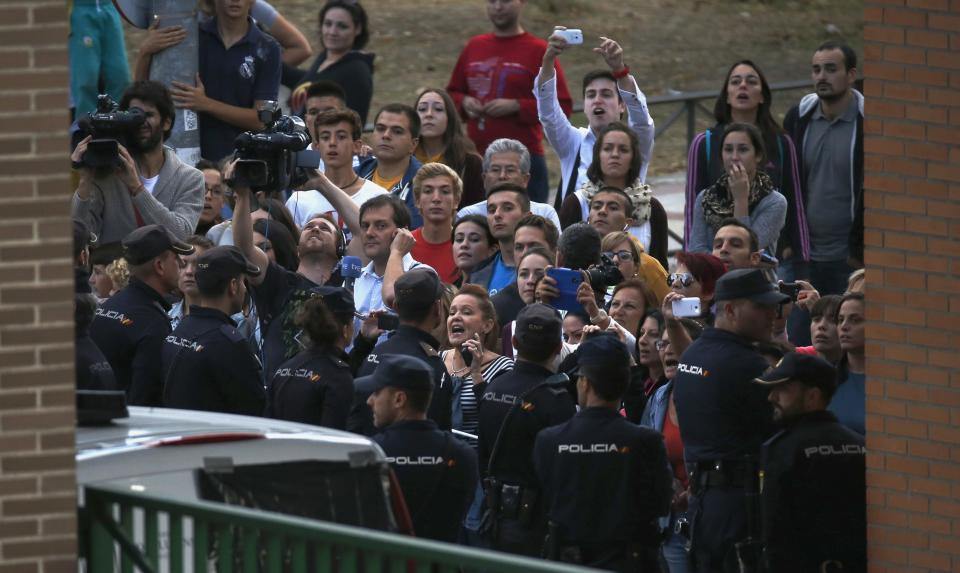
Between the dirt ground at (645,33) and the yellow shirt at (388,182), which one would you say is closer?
the yellow shirt at (388,182)

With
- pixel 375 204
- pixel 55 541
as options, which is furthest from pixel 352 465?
pixel 375 204

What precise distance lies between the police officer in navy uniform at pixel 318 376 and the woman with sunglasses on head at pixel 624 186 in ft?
11.1

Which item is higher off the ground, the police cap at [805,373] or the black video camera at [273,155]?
the black video camera at [273,155]

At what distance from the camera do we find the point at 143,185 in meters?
10.9

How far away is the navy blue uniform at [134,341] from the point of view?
A: 356 inches

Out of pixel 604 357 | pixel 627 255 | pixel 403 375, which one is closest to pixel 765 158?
pixel 627 255

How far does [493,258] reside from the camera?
35.1 feet

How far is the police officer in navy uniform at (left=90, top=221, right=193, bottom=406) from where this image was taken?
29.7ft

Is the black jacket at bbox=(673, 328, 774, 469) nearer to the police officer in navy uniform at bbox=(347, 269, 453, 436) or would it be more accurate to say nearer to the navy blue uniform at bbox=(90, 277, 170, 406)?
the police officer in navy uniform at bbox=(347, 269, 453, 436)

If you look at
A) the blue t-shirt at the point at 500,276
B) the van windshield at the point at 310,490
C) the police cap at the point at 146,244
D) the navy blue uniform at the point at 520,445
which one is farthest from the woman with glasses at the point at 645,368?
the van windshield at the point at 310,490

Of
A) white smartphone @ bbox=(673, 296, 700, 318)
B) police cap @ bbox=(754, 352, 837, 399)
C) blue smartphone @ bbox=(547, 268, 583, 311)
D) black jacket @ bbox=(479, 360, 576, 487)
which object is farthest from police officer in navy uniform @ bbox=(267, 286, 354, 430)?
police cap @ bbox=(754, 352, 837, 399)

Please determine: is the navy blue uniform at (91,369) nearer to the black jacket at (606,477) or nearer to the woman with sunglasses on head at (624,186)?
the black jacket at (606,477)

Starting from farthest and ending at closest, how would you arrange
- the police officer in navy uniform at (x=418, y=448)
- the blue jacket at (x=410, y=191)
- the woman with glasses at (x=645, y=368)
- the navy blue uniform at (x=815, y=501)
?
the blue jacket at (x=410, y=191)
the woman with glasses at (x=645, y=368)
the police officer in navy uniform at (x=418, y=448)
the navy blue uniform at (x=815, y=501)

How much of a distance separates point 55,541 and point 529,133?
8650 mm
